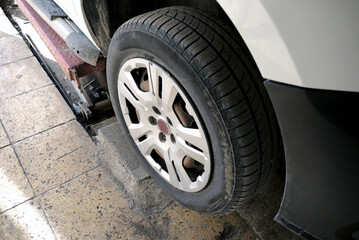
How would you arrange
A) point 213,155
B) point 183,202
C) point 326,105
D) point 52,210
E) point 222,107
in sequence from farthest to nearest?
1. point 52,210
2. point 183,202
3. point 213,155
4. point 222,107
5. point 326,105

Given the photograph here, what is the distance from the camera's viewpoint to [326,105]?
2.79ft

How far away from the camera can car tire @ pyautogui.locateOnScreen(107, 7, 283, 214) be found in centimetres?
113

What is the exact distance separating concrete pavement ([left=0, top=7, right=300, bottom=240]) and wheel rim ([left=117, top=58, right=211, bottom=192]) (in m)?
0.29

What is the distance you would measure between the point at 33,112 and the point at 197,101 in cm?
176

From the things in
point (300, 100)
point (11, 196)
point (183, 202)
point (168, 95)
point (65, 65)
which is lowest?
point (11, 196)

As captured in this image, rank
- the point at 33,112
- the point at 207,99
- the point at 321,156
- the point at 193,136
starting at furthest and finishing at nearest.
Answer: the point at 33,112 < the point at 193,136 < the point at 207,99 < the point at 321,156

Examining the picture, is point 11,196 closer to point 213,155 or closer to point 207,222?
point 207,222

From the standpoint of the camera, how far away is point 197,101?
1191 millimetres

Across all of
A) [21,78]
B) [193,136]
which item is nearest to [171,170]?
[193,136]

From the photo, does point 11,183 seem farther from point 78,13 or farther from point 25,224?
point 78,13

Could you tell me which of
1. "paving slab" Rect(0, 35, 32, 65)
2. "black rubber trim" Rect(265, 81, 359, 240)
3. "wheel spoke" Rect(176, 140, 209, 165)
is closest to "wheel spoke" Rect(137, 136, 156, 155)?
"wheel spoke" Rect(176, 140, 209, 165)

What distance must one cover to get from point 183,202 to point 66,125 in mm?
1193

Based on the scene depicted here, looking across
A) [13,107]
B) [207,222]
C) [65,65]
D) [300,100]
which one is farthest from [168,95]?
[13,107]

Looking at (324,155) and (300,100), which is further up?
(300,100)
